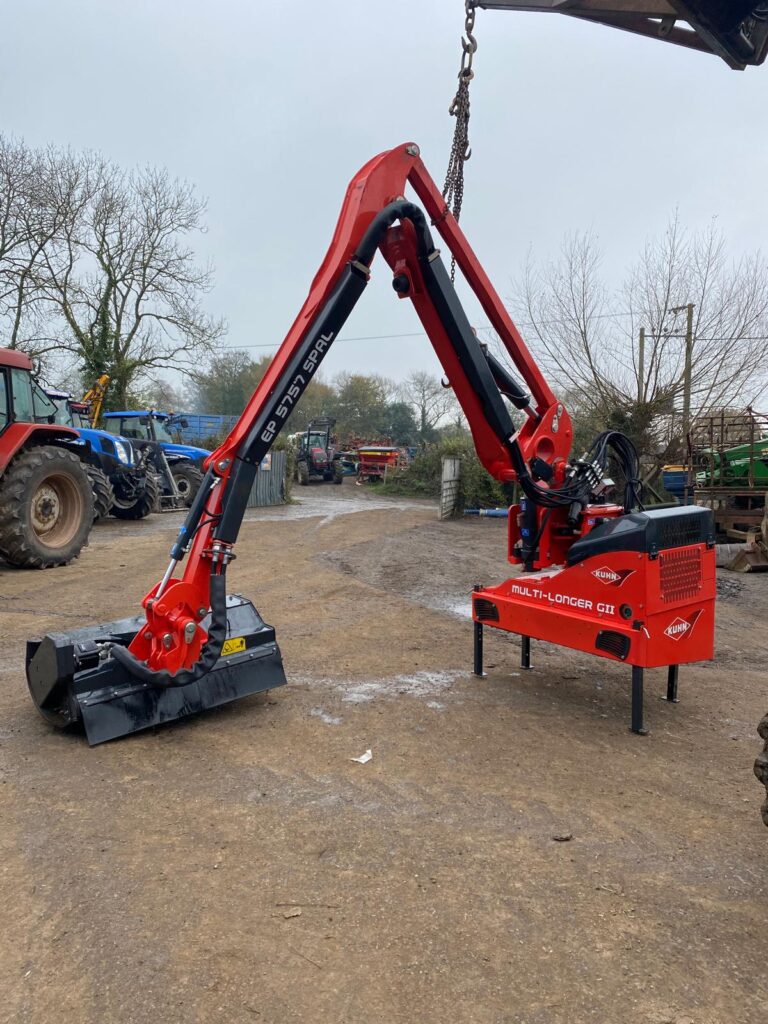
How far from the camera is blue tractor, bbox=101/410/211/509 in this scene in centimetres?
1653

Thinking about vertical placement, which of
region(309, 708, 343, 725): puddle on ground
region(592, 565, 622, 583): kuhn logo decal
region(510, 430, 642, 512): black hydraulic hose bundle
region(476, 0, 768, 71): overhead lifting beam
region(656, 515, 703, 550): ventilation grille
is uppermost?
region(476, 0, 768, 71): overhead lifting beam

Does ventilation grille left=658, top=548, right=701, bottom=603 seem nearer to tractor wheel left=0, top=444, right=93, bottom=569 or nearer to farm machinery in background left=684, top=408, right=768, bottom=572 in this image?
tractor wheel left=0, top=444, right=93, bottom=569

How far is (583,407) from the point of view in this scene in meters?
15.7

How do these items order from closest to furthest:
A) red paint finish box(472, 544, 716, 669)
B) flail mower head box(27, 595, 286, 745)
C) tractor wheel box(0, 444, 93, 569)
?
1. flail mower head box(27, 595, 286, 745)
2. red paint finish box(472, 544, 716, 669)
3. tractor wheel box(0, 444, 93, 569)

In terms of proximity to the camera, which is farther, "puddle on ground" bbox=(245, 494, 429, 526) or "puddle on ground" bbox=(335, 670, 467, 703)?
"puddle on ground" bbox=(245, 494, 429, 526)

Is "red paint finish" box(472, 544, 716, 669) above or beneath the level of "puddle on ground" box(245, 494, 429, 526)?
above

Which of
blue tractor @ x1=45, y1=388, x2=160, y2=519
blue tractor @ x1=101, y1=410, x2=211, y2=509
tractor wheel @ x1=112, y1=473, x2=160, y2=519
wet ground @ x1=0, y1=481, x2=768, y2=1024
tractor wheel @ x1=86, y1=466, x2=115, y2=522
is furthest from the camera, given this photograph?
blue tractor @ x1=101, y1=410, x2=211, y2=509

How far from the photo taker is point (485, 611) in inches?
192

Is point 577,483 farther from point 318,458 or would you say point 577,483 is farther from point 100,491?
point 318,458

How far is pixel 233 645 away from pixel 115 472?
11.1 m

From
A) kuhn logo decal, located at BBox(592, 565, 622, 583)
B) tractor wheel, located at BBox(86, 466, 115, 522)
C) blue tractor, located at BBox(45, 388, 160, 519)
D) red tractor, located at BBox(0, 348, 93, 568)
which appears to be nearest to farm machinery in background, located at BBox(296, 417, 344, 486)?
blue tractor, located at BBox(45, 388, 160, 519)

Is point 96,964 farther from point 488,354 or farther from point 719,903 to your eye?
point 488,354

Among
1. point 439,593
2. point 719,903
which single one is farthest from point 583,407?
point 719,903

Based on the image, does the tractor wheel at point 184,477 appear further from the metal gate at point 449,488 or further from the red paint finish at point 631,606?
the red paint finish at point 631,606
